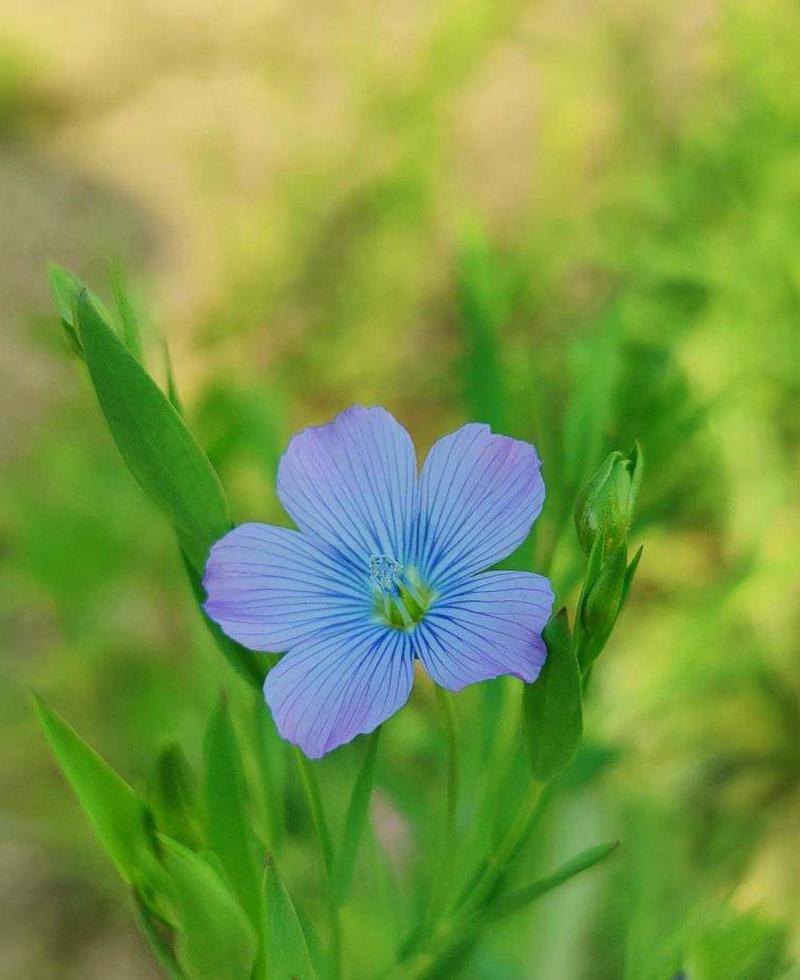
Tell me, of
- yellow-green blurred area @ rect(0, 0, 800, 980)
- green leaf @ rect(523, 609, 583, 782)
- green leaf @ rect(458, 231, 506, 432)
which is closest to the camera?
green leaf @ rect(523, 609, 583, 782)

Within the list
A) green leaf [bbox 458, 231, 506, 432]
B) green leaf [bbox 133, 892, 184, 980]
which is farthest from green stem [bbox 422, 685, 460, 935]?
green leaf [bbox 458, 231, 506, 432]

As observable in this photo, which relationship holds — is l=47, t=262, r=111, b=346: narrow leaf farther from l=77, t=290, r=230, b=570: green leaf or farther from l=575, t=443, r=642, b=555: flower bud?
l=575, t=443, r=642, b=555: flower bud

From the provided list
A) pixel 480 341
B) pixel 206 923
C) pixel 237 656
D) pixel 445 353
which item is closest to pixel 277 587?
pixel 237 656

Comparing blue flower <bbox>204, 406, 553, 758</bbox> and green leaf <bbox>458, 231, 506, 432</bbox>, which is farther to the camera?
green leaf <bbox>458, 231, 506, 432</bbox>

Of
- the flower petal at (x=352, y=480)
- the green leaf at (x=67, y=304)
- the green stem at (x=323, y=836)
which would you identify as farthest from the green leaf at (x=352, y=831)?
the green leaf at (x=67, y=304)

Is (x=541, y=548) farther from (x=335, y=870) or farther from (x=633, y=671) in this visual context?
(x=335, y=870)

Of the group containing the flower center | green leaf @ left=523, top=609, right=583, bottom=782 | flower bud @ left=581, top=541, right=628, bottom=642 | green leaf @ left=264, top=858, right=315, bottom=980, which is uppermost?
the flower center
